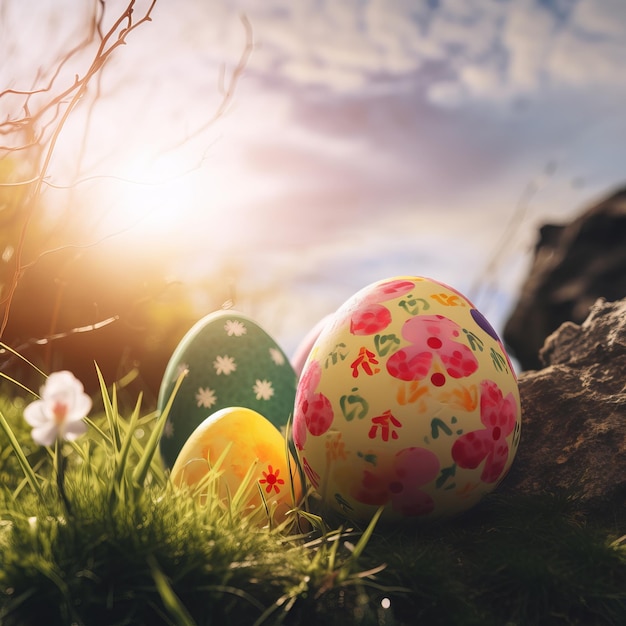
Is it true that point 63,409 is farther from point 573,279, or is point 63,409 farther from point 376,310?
point 573,279

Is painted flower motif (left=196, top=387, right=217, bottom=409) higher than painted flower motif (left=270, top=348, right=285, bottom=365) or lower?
lower

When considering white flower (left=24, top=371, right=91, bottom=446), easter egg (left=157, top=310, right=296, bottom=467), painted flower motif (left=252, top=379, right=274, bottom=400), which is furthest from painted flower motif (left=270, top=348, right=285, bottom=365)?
white flower (left=24, top=371, right=91, bottom=446)

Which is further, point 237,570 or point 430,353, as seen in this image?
point 430,353

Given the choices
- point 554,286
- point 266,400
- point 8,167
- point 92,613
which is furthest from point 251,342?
point 554,286

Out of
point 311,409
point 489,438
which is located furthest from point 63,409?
point 489,438

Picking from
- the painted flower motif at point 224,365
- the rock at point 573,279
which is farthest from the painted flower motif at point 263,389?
the rock at point 573,279

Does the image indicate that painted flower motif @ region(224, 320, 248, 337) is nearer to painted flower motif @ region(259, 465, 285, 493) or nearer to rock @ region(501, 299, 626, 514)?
painted flower motif @ region(259, 465, 285, 493)

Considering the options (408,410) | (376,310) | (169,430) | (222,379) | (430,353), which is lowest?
(169,430)
